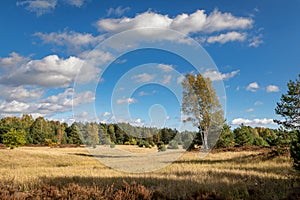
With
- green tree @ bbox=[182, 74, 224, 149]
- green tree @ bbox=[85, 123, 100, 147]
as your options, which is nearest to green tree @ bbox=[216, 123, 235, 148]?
green tree @ bbox=[182, 74, 224, 149]

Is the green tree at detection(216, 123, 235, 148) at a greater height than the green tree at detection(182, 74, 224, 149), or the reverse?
the green tree at detection(182, 74, 224, 149)

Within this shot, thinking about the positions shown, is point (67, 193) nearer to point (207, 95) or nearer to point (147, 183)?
point (147, 183)

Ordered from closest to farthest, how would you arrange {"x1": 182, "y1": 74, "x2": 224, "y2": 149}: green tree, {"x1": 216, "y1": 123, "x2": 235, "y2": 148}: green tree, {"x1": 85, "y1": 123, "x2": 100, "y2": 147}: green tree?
1. {"x1": 85, "y1": 123, "x2": 100, "y2": 147}: green tree
2. {"x1": 182, "y1": 74, "x2": 224, "y2": 149}: green tree
3. {"x1": 216, "y1": 123, "x2": 235, "y2": 148}: green tree

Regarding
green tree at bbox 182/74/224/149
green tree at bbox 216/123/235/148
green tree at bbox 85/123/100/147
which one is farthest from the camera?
green tree at bbox 216/123/235/148

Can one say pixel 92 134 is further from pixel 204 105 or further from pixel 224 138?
pixel 224 138

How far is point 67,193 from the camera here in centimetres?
837

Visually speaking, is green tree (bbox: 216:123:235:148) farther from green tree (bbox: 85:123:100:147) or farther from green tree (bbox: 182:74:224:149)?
green tree (bbox: 85:123:100:147)

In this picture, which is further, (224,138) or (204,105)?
(224,138)

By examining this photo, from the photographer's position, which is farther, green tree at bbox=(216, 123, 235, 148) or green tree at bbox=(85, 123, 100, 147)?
green tree at bbox=(216, 123, 235, 148)

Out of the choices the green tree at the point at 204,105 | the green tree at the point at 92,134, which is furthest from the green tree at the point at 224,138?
the green tree at the point at 92,134

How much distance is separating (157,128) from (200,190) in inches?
280

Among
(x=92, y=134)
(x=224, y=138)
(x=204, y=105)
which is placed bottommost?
(x=92, y=134)

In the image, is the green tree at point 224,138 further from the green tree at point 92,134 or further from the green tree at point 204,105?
the green tree at point 92,134

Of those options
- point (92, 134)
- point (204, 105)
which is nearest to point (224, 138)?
point (204, 105)
